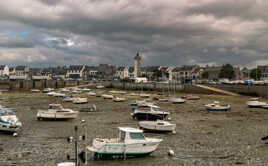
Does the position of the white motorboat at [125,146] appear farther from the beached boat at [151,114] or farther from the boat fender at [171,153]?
the beached boat at [151,114]

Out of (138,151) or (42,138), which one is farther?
(42,138)

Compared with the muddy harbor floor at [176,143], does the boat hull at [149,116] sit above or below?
above

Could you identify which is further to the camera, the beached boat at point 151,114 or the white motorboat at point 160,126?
the beached boat at point 151,114

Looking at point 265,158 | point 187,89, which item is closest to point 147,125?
point 265,158

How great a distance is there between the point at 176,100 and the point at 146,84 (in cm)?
4918

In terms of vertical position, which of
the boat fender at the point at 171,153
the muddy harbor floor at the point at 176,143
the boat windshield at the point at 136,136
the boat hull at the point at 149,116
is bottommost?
the muddy harbor floor at the point at 176,143

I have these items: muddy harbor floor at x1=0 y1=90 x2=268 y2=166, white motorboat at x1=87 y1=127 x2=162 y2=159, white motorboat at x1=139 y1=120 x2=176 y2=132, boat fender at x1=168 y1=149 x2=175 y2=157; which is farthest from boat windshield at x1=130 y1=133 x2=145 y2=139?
white motorboat at x1=139 y1=120 x2=176 y2=132

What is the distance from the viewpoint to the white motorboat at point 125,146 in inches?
832

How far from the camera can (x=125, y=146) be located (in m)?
21.4

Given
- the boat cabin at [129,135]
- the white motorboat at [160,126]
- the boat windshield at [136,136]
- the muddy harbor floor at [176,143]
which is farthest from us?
the white motorboat at [160,126]

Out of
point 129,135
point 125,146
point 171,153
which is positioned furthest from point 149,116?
point 125,146

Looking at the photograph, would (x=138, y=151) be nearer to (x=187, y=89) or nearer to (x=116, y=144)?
(x=116, y=144)

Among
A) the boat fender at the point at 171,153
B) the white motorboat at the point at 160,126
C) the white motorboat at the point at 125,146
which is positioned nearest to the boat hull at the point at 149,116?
the white motorboat at the point at 160,126

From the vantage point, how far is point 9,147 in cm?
2503
